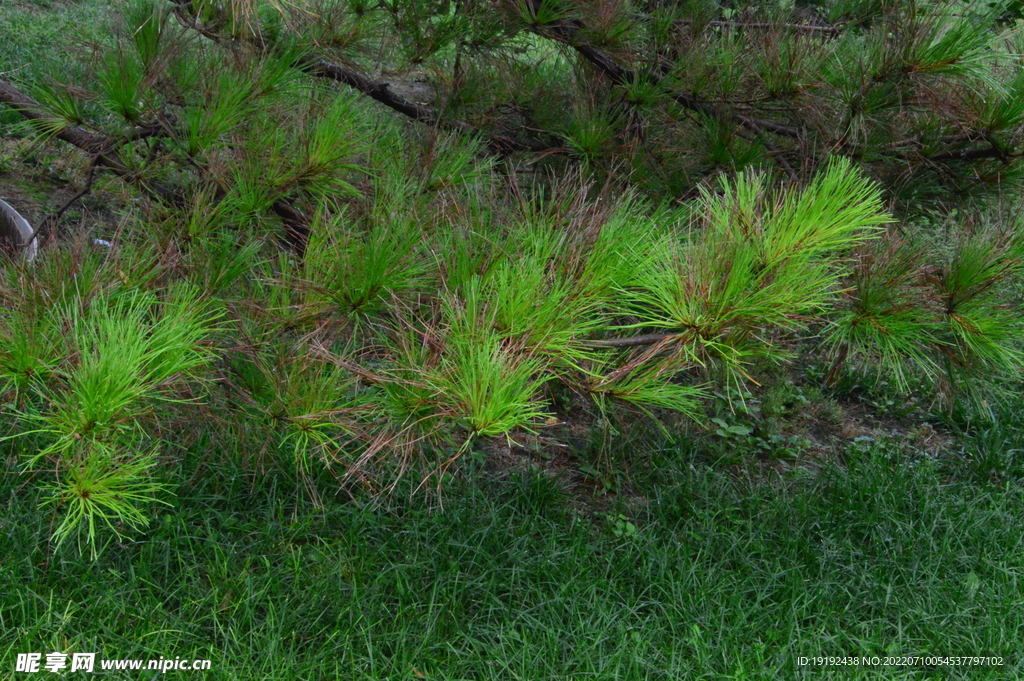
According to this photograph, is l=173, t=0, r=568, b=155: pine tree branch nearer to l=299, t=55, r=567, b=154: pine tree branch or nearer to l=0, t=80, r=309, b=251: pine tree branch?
l=299, t=55, r=567, b=154: pine tree branch

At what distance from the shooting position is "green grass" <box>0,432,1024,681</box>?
236 cm

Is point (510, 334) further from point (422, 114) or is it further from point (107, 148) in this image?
point (422, 114)

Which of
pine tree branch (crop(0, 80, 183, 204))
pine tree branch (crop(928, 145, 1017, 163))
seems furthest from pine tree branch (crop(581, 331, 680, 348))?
pine tree branch (crop(928, 145, 1017, 163))

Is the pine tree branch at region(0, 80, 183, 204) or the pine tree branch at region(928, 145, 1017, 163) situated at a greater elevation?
the pine tree branch at region(928, 145, 1017, 163)

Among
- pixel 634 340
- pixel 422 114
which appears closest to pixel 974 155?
pixel 634 340

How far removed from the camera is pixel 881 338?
63.5 inches

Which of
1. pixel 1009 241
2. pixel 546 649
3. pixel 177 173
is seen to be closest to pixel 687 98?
pixel 1009 241

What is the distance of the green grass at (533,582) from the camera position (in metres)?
2.36

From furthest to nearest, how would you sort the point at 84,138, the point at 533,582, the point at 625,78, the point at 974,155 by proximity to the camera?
the point at 533,582 → the point at 625,78 → the point at 974,155 → the point at 84,138

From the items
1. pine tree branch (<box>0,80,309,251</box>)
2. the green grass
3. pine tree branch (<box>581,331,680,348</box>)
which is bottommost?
the green grass

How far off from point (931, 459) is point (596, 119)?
200 cm

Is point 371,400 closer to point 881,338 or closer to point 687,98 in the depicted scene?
point 881,338

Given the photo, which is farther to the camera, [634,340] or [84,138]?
[84,138]

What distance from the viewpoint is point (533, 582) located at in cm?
265
